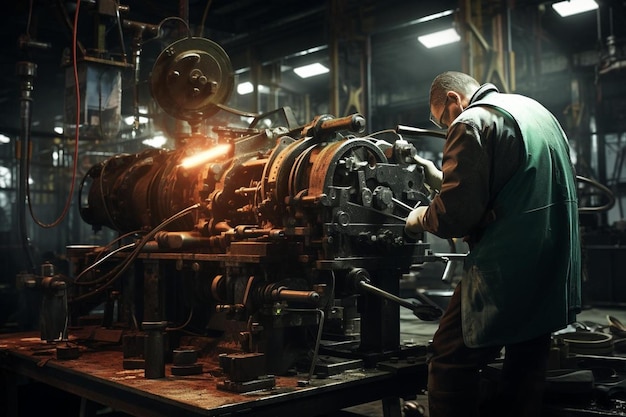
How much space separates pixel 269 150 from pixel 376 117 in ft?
30.8

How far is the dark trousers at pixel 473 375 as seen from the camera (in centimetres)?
263

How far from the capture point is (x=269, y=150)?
3762 mm

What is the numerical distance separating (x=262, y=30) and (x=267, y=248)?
5638mm

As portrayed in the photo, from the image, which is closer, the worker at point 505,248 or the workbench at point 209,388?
the worker at point 505,248

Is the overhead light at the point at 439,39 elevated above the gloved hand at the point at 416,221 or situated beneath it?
elevated above

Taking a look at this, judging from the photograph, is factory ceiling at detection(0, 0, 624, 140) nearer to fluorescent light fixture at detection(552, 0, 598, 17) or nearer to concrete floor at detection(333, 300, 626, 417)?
fluorescent light fixture at detection(552, 0, 598, 17)

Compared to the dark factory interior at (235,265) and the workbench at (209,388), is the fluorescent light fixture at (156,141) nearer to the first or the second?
the dark factory interior at (235,265)

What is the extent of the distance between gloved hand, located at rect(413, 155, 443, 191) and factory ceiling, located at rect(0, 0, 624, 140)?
7.46 ft

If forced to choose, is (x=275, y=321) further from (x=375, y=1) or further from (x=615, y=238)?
(x=615, y=238)

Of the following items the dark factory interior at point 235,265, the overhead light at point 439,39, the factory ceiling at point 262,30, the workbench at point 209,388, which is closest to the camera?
the workbench at point 209,388

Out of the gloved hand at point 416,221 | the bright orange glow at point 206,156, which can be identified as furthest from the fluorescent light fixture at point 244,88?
the gloved hand at point 416,221

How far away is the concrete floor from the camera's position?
15.6 ft

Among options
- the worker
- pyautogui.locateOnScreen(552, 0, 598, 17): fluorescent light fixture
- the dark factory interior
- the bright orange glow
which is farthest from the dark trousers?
pyautogui.locateOnScreen(552, 0, 598, 17): fluorescent light fixture

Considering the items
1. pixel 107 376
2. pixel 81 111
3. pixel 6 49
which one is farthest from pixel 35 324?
pixel 107 376
